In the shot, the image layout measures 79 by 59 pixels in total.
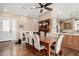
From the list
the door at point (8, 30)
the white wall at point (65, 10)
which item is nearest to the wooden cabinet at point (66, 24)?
the white wall at point (65, 10)

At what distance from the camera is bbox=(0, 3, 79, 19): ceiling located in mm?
1915

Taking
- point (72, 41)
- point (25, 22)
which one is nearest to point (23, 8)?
point (25, 22)

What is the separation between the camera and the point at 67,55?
2.00 meters

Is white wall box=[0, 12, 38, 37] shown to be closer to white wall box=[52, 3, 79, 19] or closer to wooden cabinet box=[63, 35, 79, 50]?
white wall box=[52, 3, 79, 19]

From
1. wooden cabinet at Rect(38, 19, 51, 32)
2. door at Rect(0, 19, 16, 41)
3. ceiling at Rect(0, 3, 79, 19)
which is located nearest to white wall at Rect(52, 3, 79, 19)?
ceiling at Rect(0, 3, 79, 19)

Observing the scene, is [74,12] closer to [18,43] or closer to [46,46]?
[46,46]

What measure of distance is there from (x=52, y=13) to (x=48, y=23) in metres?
0.20

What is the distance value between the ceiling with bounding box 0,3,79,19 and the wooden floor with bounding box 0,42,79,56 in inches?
24.4

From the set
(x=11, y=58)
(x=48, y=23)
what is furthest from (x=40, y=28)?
(x=11, y=58)

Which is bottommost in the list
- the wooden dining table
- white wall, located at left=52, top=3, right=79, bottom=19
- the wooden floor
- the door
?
the wooden floor

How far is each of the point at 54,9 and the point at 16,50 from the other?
3.48 feet

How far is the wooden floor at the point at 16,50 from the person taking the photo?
1951 mm

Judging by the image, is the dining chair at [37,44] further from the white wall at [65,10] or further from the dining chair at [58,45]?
the white wall at [65,10]

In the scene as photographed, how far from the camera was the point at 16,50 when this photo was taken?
1.98 m
